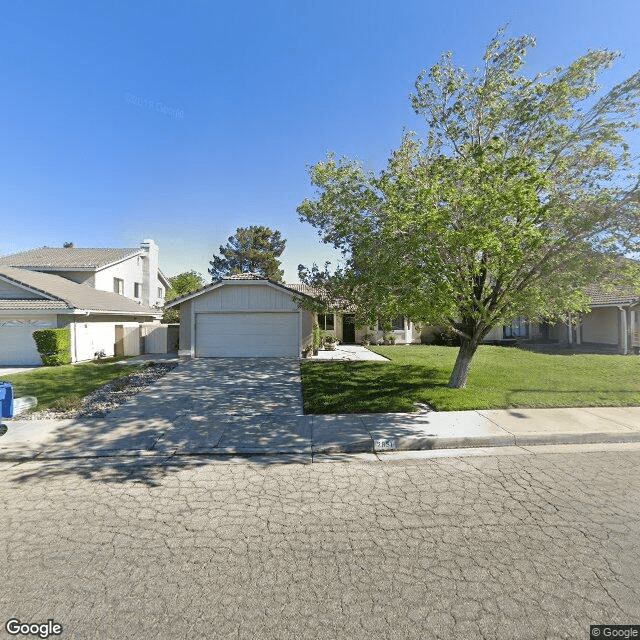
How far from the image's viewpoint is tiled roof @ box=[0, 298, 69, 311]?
1470cm

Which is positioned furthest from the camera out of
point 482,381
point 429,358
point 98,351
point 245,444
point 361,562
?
point 98,351

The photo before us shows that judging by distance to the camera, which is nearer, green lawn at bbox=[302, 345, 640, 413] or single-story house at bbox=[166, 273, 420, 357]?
green lawn at bbox=[302, 345, 640, 413]

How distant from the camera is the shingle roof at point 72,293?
1559 cm

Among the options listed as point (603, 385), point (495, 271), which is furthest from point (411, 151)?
point (603, 385)

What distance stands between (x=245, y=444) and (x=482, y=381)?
7097 millimetres

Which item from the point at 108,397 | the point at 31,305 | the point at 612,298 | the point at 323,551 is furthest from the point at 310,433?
the point at 612,298

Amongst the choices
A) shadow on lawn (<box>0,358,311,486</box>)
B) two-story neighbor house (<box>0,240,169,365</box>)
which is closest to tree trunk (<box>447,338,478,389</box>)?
shadow on lawn (<box>0,358,311,486</box>)

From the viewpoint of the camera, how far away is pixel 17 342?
15.1 meters

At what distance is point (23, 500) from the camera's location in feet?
13.5

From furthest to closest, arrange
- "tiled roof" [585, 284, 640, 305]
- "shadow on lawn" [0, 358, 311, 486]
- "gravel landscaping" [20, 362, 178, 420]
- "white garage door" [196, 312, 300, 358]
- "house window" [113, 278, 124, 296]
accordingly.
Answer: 1. "house window" [113, 278, 124, 296]
2. "tiled roof" [585, 284, 640, 305]
3. "white garage door" [196, 312, 300, 358]
4. "gravel landscaping" [20, 362, 178, 420]
5. "shadow on lawn" [0, 358, 311, 486]

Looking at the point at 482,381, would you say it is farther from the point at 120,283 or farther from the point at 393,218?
the point at 120,283

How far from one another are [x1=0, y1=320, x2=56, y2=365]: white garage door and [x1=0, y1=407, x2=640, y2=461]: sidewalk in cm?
1027

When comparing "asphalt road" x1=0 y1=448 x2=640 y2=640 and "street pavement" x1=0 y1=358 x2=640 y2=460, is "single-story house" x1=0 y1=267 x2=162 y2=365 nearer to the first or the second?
"street pavement" x1=0 y1=358 x2=640 y2=460

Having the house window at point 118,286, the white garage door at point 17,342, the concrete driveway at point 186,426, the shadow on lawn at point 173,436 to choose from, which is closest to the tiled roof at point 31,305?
the white garage door at point 17,342
